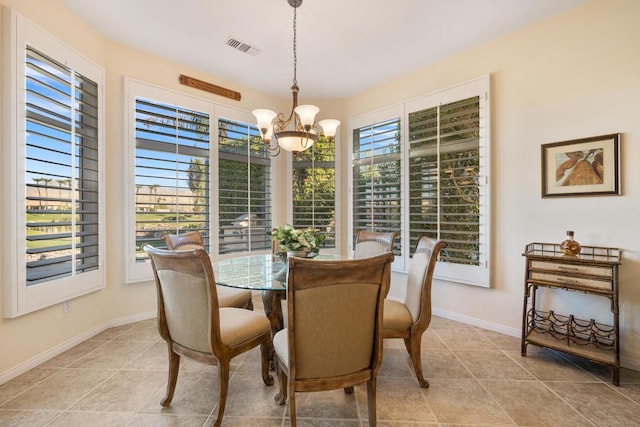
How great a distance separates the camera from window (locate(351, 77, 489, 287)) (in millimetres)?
3104

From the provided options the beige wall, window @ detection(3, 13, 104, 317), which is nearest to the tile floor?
the beige wall

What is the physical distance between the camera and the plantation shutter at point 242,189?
3.94 meters

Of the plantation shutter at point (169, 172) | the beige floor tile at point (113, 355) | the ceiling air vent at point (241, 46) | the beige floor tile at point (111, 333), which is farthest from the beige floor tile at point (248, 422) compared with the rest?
the ceiling air vent at point (241, 46)

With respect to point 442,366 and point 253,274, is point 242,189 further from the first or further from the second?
point 442,366

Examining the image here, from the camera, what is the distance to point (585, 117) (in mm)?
2482

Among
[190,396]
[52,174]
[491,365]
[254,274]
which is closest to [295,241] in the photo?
[254,274]

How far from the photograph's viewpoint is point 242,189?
412cm

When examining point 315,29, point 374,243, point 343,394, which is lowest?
point 343,394

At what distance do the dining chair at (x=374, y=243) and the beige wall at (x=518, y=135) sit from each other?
105cm

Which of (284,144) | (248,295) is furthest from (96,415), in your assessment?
(284,144)

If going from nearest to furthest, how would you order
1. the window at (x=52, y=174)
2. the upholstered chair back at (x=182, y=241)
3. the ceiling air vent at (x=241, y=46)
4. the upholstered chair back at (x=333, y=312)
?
1. the upholstered chair back at (x=333, y=312)
2. the window at (x=52, y=174)
3. the upholstered chair back at (x=182, y=241)
4. the ceiling air vent at (x=241, y=46)

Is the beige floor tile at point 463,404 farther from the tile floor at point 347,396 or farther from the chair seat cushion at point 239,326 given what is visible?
the chair seat cushion at point 239,326

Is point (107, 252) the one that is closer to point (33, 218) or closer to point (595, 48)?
point (33, 218)

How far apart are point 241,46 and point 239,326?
2.79m
